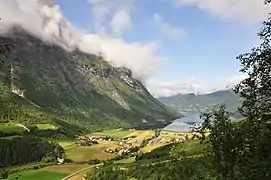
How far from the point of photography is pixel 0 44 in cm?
1783

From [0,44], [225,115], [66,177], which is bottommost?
[66,177]

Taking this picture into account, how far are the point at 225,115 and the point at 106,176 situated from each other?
6016 inches

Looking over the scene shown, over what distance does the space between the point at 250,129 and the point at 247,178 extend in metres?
2.91

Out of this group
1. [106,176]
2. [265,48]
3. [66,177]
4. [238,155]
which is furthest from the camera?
[66,177]

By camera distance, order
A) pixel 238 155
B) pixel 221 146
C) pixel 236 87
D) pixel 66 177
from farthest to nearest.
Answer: pixel 66 177 < pixel 221 146 < pixel 238 155 < pixel 236 87

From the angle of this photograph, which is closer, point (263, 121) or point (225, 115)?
point (263, 121)

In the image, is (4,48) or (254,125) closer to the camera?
(4,48)

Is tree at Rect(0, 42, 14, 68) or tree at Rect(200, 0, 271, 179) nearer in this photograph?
tree at Rect(0, 42, 14, 68)

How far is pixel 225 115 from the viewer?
1144 inches

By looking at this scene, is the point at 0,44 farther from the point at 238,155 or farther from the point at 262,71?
the point at 238,155

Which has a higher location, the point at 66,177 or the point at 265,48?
the point at 265,48

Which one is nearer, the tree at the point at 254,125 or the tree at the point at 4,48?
the tree at the point at 4,48

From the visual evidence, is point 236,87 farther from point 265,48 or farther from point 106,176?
point 106,176

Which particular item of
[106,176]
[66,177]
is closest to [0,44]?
[106,176]
